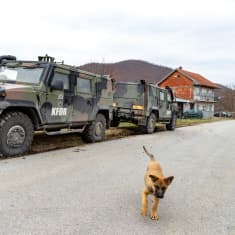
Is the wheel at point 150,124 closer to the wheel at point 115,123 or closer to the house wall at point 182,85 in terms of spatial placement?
the wheel at point 115,123

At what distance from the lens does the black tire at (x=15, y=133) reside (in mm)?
6465

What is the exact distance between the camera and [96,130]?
9.91 meters

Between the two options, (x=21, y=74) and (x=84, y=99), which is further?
(x=84, y=99)

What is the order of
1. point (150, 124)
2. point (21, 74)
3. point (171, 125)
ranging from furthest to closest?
point (171, 125)
point (150, 124)
point (21, 74)

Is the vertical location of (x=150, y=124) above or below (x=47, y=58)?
below

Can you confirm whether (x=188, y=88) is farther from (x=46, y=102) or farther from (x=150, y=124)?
(x=46, y=102)

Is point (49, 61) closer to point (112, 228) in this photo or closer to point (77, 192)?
point (77, 192)

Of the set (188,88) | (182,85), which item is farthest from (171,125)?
(182,85)

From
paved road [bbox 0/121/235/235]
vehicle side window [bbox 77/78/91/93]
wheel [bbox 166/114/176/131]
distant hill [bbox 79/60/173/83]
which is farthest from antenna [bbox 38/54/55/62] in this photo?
distant hill [bbox 79/60/173/83]

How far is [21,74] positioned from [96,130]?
3.25 metres

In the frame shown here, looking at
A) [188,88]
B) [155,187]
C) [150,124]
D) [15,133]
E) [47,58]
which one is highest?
[188,88]

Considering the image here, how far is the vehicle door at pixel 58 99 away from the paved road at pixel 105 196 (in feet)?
3.43

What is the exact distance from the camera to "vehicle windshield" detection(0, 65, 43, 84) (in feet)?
24.3

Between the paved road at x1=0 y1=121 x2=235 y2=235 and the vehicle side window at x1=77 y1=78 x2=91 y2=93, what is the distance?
87.3 inches
